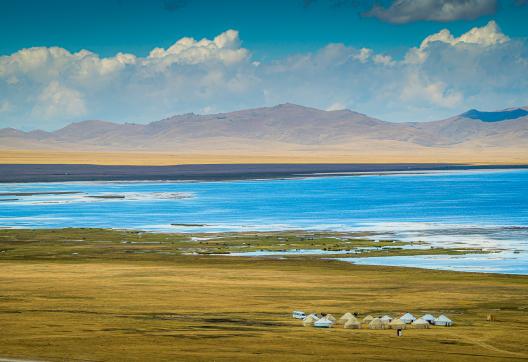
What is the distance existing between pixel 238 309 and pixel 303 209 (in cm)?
6844

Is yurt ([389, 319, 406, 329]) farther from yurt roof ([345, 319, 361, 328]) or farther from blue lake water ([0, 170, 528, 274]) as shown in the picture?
blue lake water ([0, 170, 528, 274])

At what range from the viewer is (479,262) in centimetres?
6675

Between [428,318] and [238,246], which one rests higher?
[238,246]

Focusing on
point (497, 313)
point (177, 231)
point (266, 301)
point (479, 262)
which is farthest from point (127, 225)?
point (497, 313)

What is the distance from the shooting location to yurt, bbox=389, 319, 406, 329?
142ft

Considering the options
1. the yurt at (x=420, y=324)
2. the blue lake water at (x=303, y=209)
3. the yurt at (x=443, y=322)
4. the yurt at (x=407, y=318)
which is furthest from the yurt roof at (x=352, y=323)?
the blue lake water at (x=303, y=209)

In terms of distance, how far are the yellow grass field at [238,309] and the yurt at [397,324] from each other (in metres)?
0.49

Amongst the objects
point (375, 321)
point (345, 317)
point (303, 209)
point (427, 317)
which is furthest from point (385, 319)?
point (303, 209)

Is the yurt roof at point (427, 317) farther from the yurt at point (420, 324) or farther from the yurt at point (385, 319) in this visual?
the yurt at point (385, 319)

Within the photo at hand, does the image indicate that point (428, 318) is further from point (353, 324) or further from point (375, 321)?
point (353, 324)

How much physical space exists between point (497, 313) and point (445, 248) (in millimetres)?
27609

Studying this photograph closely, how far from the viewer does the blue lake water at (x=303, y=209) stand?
90438 millimetres

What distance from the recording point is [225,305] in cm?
5019

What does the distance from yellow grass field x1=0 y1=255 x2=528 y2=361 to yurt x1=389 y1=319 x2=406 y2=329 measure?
0.49m
